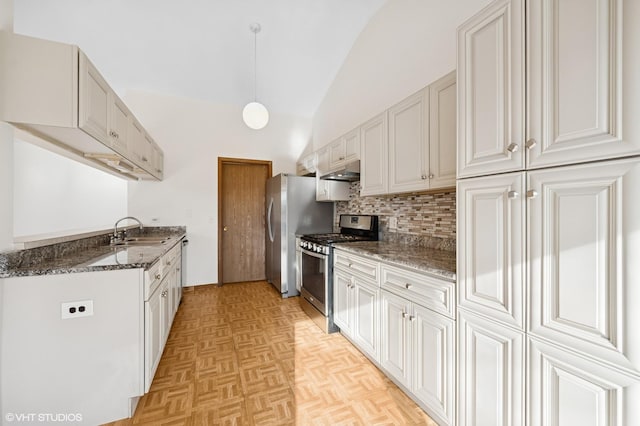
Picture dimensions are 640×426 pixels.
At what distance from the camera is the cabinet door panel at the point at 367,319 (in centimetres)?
197

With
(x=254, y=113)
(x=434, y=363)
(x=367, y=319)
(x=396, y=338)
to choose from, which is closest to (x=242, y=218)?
(x=254, y=113)

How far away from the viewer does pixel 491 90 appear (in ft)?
3.78

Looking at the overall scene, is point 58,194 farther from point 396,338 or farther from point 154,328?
point 396,338

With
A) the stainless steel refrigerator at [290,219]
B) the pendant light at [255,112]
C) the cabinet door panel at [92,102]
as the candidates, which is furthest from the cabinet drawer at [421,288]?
the pendant light at [255,112]

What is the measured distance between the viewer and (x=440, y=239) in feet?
7.09

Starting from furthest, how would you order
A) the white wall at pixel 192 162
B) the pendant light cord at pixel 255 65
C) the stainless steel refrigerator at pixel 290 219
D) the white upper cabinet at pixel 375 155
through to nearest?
the white wall at pixel 192 162, the stainless steel refrigerator at pixel 290 219, the pendant light cord at pixel 255 65, the white upper cabinet at pixel 375 155

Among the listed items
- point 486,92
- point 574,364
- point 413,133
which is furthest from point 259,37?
point 574,364

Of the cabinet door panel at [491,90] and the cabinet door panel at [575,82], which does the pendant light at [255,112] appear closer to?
the cabinet door panel at [491,90]

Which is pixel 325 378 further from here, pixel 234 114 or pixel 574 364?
pixel 234 114

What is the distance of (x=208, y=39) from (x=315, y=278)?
307 centimetres

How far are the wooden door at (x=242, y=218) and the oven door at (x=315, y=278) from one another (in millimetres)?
1480

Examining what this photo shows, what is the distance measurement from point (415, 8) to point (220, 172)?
3312 millimetres

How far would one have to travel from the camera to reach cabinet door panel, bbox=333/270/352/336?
236 cm

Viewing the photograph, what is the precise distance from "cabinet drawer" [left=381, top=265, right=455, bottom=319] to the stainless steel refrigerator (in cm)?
200
